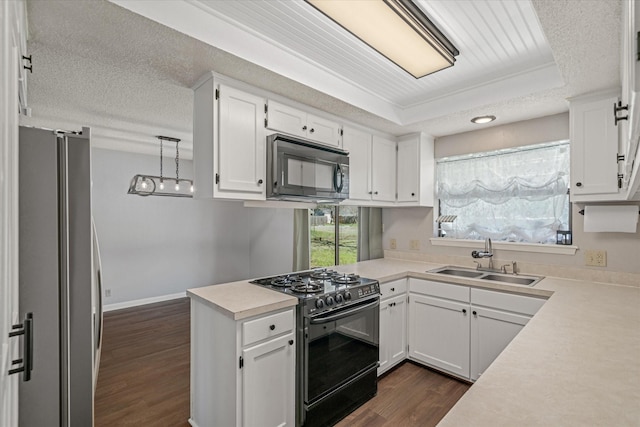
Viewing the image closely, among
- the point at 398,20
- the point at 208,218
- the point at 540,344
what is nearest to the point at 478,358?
the point at 540,344

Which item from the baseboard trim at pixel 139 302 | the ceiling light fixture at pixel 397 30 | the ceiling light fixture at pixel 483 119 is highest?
the ceiling light fixture at pixel 397 30

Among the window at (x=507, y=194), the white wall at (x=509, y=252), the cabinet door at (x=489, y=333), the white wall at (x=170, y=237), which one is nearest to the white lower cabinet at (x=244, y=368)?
the cabinet door at (x=489, y=333)

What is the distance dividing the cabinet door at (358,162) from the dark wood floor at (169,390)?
173cm

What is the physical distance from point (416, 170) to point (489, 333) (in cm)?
175

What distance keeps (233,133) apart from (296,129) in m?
0.58

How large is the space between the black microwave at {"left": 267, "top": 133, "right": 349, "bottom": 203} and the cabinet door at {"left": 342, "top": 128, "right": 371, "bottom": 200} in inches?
8.4

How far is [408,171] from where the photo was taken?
3.51 meters

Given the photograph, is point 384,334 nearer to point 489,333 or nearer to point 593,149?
point 489,333

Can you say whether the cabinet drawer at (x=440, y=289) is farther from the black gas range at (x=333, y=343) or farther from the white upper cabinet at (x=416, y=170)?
the white upper cabinet at (x=416, y=170)

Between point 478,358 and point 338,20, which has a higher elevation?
point 338,20

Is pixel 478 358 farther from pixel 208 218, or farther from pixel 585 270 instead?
pixel 208 218

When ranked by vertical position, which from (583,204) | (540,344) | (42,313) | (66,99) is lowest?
(540,344)

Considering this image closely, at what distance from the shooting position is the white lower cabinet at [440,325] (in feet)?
8.82

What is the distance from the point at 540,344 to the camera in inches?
51.2
